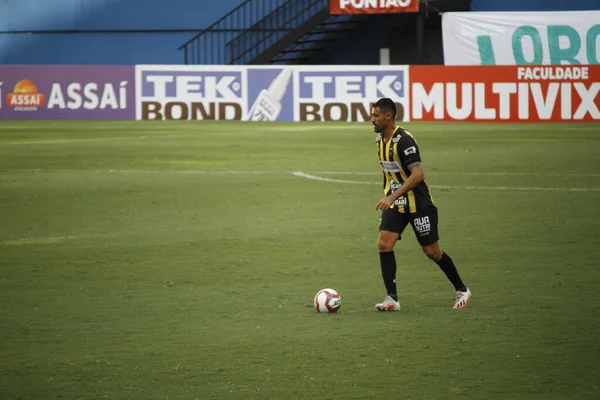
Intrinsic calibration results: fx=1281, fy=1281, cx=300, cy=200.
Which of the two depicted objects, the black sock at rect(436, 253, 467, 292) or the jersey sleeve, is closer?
the jersey sleeve

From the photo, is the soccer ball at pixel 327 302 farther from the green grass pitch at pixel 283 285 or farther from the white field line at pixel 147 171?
the white field line at pixel 147 171

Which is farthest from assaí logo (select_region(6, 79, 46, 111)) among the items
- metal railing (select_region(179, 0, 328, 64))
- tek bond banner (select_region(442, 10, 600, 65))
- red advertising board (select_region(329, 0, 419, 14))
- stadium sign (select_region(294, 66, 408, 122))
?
tek bond banner (select_region(442, 10, 600, 65))

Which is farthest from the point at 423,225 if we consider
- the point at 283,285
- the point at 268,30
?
the point at 268,30

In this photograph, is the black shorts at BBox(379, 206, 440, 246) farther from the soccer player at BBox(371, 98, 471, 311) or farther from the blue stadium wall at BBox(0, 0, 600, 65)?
the blue stadium wall at BBox(0, 0, 600, 65)

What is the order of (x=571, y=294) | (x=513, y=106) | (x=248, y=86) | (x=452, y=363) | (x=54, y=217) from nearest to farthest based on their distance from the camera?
(x=452, y=363)
(x=571, y=294)
(x=54, y=217)
(x=513, y=106)
(x=248, y=86)

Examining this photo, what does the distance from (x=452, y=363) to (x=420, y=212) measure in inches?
79.3

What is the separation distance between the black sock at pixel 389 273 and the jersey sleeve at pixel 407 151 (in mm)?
716

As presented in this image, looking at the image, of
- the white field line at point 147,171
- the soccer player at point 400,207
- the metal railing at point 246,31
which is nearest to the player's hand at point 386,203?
the soccer player at point 400,207

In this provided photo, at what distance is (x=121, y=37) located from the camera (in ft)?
162

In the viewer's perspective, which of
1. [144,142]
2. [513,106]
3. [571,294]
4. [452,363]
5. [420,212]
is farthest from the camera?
[513,106]

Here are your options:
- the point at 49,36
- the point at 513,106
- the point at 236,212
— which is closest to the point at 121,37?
the point at 49,36

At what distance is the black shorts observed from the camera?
955 cm

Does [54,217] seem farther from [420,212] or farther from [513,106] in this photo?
[513,106]

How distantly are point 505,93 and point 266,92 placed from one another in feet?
23.9
